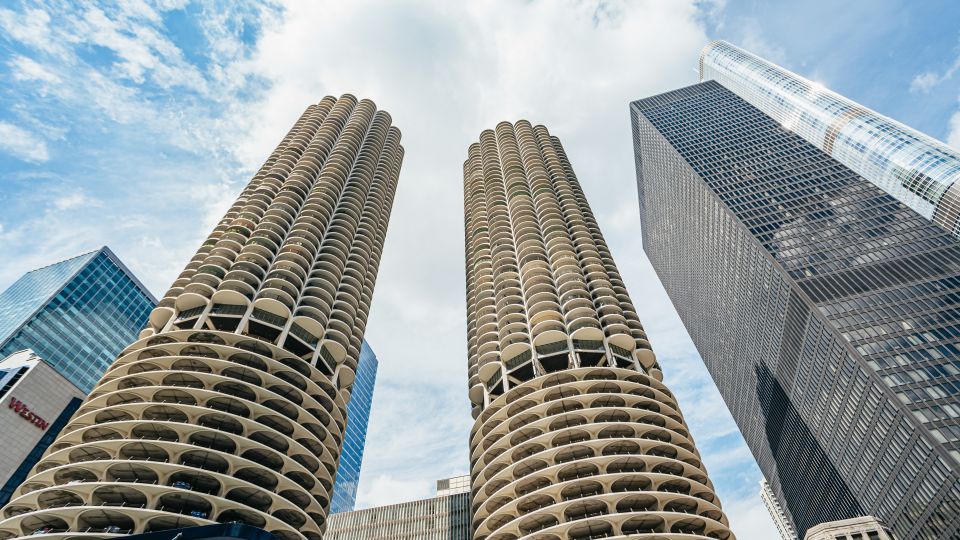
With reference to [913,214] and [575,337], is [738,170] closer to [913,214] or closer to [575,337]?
[913,214]

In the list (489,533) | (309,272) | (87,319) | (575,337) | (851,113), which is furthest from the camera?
(851,113)

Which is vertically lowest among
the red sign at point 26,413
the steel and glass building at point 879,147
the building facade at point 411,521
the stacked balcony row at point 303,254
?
the building facade at point 411,521

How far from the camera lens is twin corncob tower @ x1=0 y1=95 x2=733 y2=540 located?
5547 centimetres

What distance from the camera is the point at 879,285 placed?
112625 millimetres

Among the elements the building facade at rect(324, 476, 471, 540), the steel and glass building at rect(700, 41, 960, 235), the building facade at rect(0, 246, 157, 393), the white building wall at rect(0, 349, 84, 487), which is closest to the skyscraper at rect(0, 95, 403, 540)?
the white building wall at rect(0, 349, 84, 487)

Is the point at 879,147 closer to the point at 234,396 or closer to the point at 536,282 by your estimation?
the point at 536,282

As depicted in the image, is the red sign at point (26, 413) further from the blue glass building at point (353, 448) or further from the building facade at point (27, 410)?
the blue glass building at point (353, 448)

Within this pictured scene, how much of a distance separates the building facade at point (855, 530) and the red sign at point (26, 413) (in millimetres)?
133140

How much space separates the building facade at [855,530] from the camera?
102 metres

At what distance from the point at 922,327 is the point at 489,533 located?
3393 inches

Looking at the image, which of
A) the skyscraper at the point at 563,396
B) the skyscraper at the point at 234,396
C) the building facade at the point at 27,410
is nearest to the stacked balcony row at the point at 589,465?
the skyscraper at the point at 563,396

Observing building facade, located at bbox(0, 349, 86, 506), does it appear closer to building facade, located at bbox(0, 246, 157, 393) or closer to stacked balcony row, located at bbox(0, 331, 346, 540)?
building facade, located at bbox(0, 246, 157, 393)

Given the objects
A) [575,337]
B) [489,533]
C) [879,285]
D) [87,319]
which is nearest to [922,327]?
[879,285]

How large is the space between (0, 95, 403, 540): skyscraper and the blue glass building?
67590 millimetres
